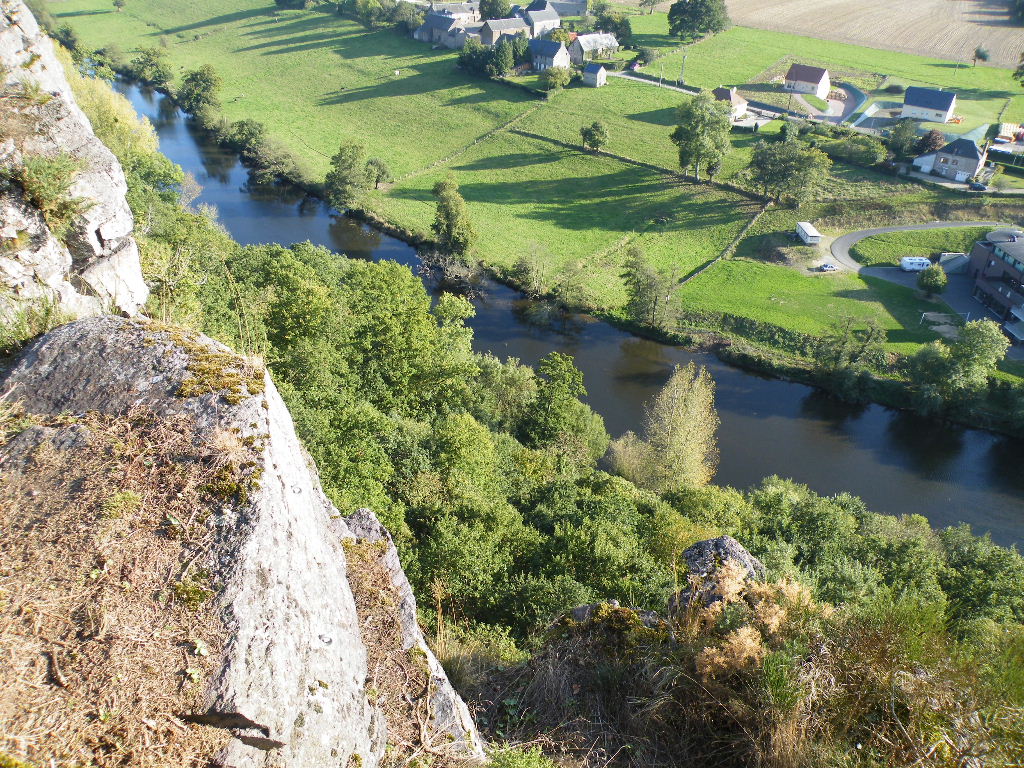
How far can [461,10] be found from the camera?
93.4 metres

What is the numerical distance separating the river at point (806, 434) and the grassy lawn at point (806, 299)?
548 cm

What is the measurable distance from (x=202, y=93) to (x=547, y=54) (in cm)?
3926

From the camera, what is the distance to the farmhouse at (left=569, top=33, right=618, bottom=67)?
271ft

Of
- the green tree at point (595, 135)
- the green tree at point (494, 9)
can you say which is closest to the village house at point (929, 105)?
the green tree at point (595, 135)

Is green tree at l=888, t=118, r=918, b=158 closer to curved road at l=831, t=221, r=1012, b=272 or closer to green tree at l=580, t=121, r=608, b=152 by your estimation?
Result: curved road at l=831, t=221, r=1012, b=272

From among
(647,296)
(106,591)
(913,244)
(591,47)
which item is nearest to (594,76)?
(591,47)

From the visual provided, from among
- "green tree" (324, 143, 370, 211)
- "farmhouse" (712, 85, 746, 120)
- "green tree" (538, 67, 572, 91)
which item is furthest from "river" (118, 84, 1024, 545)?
"green tree" (538, 67, 572, 91)

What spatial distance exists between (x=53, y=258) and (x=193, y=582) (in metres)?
7.62

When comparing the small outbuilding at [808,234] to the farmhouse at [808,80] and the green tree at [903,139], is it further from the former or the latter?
the farmhouse at [808,80]

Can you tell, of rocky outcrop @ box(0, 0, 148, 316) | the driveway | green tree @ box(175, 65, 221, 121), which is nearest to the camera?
rocky outcrop @ box(0, 0, 148, 316)

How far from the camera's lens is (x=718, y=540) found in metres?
11.8

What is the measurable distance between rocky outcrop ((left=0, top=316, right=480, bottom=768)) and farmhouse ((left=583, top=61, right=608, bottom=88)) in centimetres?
7659

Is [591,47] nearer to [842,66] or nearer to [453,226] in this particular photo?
[842,66]

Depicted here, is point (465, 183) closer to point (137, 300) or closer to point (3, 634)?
point (137, 300)
